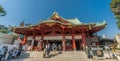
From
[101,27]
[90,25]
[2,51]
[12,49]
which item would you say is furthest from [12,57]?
[101,27]

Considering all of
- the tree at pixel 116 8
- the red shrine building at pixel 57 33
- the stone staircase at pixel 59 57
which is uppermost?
the tree at pixel 116 8

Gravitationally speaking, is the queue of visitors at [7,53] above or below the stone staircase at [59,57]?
above

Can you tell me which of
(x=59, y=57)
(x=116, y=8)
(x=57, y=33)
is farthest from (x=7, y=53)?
(x=116, y=8)

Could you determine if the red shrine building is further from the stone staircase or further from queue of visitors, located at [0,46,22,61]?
queue of visitors, located at [0,46,22,61]

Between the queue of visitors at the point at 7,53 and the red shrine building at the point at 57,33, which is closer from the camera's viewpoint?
the queue of visitors at the point at 7,53

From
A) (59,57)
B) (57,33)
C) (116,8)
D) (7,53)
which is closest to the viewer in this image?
(7,53)

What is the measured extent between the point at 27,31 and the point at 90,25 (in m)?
10.3

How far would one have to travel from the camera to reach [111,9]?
23406 millimetres

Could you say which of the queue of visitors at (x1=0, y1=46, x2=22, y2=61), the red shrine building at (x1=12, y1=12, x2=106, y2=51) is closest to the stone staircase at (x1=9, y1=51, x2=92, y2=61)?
the queue of visitors at (x1=0, y1=46, x2=22, y2=61)

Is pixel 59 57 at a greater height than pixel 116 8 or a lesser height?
lesser

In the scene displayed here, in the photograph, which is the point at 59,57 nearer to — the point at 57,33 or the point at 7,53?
the point at 7,53

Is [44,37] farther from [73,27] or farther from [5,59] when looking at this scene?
[5,59]

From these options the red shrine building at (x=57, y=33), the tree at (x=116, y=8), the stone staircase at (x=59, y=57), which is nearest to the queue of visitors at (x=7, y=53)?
the stone staircase at (x=59, y=57)

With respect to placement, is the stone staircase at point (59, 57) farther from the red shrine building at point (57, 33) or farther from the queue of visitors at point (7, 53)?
the red shrine building at point (57, 33)
